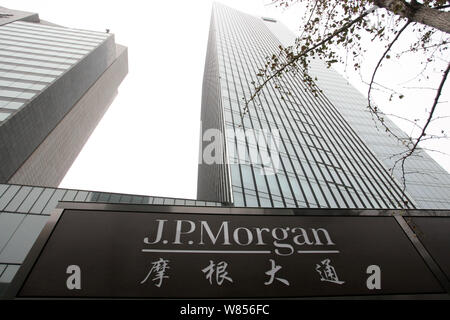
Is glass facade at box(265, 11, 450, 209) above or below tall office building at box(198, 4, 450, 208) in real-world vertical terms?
below

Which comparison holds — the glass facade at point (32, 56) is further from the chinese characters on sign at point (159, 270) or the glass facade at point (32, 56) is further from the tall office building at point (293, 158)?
the chinese characters on sign at point (159, 270)

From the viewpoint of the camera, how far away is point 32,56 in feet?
141

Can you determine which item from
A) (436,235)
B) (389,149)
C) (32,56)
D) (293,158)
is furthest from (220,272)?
(389,149)

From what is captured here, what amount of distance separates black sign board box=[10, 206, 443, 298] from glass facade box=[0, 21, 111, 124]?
34675 mm

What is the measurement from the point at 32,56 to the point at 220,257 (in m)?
53.6

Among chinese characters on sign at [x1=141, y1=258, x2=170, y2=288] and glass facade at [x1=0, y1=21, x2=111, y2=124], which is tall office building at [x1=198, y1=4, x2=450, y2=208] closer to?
chinese characters on sign at [x1=141, y1=258, x2=170, y2=288]

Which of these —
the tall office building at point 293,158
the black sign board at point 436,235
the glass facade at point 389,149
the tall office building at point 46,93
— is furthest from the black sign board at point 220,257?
the glass facade at point 389,149

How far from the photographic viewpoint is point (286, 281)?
2465mm

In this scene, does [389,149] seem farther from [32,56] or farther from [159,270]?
[32,56]

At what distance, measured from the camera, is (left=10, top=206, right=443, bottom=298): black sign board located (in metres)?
2.27

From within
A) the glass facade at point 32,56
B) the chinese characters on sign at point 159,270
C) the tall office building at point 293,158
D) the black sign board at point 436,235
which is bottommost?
the tall office building at point 293,158

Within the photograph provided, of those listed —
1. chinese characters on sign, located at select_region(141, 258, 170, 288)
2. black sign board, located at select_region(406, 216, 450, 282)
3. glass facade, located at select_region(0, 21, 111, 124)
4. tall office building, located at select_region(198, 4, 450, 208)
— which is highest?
black sign board, located at select_region(406, 216, 450, 282)

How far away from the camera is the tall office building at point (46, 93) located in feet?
107

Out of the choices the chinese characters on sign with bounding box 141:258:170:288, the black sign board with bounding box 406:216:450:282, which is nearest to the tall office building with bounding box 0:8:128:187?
the chinese characters on sign with bounding box 141:258:170:288
